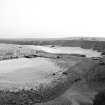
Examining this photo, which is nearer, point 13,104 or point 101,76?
point 13,104

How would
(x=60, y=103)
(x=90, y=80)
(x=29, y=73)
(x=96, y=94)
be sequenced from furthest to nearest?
1. (x=29, y=73)
2. (x=90, y=80)
3. (x=96, y=94)
4. (x=60, y=103)

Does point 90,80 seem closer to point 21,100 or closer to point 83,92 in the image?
point 83,92

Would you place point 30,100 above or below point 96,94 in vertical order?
below

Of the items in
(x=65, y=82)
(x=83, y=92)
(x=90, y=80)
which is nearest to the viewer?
(x=83, y=92)

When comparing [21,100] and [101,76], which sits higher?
[101,76]

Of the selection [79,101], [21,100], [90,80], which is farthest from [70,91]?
[21,100]

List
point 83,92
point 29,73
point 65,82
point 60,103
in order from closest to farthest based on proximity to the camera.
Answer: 1. point 60,103
2. point 83,92
3. point 65,82
4. point 29,73

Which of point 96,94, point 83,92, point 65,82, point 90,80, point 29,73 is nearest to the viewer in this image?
point 96,94

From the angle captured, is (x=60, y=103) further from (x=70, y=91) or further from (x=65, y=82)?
(x=65, y=82)

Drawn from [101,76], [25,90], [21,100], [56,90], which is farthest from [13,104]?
[101,76]

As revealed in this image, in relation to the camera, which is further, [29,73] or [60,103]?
[29,73]
